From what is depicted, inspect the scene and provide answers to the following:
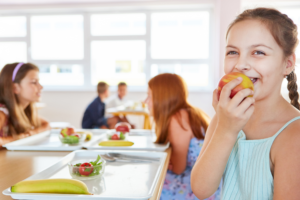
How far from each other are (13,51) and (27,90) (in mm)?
4671

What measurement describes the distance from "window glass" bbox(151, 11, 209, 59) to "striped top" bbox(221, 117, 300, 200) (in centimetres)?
497

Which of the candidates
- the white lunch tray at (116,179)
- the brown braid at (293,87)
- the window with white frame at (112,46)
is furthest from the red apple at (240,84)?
the window with white frame at (112,46)

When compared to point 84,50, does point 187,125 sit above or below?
below

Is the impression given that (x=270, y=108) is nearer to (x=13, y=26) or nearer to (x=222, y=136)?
(x=222, y=136)

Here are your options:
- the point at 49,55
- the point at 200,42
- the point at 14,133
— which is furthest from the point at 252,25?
the point at 49,55

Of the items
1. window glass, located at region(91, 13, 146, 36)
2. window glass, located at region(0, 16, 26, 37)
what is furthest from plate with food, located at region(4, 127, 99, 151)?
window glass, located at region(0, 16, 26, 37)

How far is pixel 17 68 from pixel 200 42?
4.25 m

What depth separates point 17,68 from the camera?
2.22 meters

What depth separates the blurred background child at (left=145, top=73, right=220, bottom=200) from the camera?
71.2 inches

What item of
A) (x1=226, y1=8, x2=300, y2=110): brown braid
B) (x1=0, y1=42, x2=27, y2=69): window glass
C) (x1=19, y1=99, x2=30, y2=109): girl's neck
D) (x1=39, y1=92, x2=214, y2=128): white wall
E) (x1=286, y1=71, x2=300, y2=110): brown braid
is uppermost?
(x1=0, y1=42, x2=27, y2=69): window glass

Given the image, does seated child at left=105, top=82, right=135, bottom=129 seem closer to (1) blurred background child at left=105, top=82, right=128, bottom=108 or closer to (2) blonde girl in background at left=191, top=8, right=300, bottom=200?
(1) blurred background child at left=105, top=82, right=128, bottom=108

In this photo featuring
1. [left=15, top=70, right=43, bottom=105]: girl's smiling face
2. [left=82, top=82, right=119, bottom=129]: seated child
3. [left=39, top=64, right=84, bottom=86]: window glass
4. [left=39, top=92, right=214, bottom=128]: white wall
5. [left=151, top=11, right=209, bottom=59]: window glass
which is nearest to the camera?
[left=15, top=70, right=43, bottom=105]: girl's smiling face

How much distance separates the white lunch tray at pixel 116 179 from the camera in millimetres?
879

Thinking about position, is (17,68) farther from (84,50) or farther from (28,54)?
(28,54)
